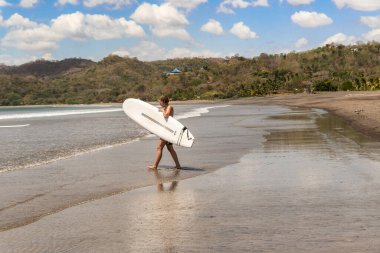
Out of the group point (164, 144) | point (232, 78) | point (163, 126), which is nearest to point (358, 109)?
point (163, 126)

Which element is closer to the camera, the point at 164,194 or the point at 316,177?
the point at 164,194

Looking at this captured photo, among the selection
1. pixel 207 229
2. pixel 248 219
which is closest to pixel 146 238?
pixel 207 229

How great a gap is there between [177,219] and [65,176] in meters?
5.47

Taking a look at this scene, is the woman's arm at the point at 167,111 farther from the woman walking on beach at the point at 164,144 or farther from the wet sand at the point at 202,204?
the wet sand at the point at 202,204

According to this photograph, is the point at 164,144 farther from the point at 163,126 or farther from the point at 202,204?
the point at 202,204

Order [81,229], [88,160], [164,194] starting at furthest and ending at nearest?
[88,160] → [164,194] → [81,229]

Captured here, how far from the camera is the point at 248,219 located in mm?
6680

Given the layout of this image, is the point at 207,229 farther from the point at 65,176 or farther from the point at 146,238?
the point at 65,176

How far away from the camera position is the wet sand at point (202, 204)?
224 inches

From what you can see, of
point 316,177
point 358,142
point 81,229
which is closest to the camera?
point 81,229

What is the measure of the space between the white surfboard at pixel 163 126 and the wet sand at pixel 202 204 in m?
0.67

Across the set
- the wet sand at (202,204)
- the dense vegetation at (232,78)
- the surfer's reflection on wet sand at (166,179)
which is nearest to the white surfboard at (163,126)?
the wet sand at (202,204)

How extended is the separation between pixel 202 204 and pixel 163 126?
5510mm

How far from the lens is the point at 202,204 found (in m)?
7.78
